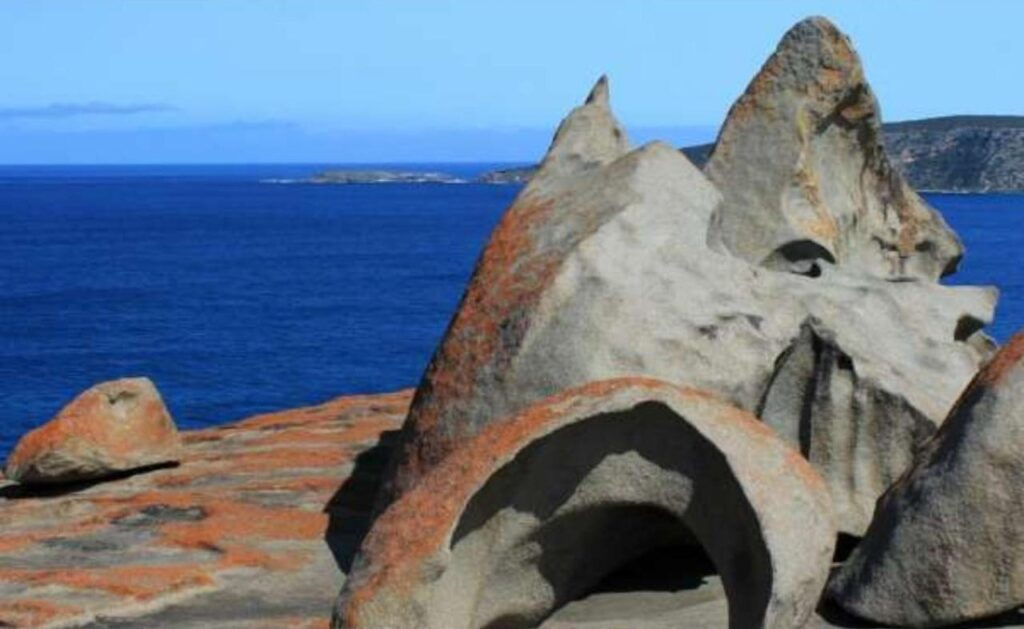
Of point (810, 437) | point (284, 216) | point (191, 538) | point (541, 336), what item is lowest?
point (284, 216)

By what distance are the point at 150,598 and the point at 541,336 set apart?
8.94 feet

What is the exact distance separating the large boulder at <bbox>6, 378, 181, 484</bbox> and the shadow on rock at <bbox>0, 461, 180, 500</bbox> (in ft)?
0.18

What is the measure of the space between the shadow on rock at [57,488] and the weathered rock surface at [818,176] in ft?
16.4

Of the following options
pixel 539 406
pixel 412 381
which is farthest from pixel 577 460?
pixel 412 381

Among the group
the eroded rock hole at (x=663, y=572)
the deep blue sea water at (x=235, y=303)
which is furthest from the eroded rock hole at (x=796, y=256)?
the deep blue sea water at (x=235, y=303)

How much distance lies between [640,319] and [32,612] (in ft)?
12.5

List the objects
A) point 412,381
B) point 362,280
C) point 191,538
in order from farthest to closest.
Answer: point 362,280, point 412,381, point 191,538

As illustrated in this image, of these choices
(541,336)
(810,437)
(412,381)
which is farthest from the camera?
(412,381)

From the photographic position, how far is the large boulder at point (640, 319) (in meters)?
10.1

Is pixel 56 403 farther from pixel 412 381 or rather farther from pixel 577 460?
pixel 577 460

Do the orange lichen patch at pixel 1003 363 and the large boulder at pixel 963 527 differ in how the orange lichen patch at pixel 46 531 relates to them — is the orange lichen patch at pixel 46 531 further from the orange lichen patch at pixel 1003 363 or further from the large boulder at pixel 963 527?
the orange lichen patch at pixel 1003 363

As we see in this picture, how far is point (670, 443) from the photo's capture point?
8961mm

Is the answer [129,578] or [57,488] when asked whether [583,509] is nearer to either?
[129,578]

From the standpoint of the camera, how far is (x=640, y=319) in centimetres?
1020
